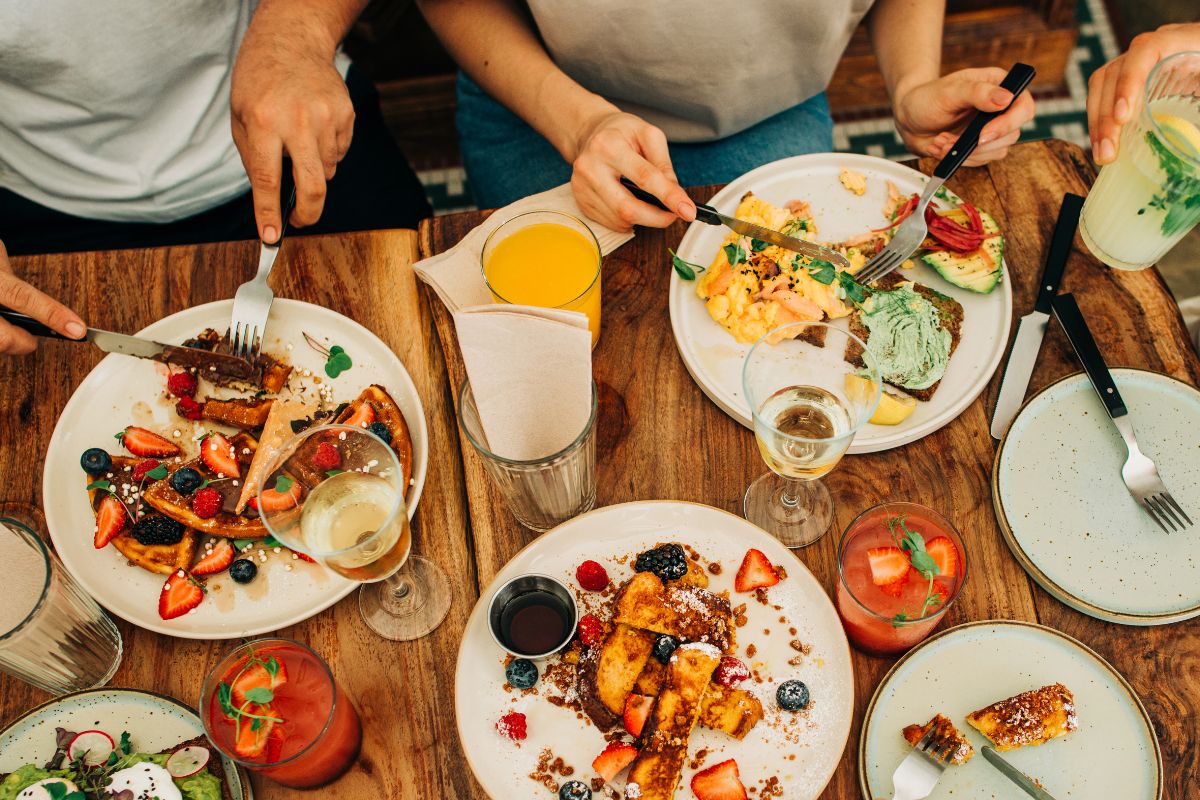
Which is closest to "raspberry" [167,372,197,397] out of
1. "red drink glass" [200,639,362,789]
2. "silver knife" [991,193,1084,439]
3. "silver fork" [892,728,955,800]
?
"red drink glass" [200,639,362,789]

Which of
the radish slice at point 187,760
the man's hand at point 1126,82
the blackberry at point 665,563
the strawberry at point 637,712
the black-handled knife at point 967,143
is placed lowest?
the radish slice at point 187,760

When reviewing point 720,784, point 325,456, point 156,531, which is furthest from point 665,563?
point 156,531

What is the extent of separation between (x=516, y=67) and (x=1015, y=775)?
5.75 ft

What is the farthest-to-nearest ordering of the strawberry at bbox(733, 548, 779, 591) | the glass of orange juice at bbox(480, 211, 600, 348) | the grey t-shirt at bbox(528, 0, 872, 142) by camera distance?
the grey t-shirt at bbox(528, 0, 872, 142) → the glass of orange juice at bbox(480, 211, 600, 348) → the strawberry at bbox(733, 548, 779, 591)

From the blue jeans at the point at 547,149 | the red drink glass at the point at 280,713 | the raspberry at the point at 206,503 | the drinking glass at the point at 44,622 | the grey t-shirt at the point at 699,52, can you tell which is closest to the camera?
the red drink glass at the point at 280,713

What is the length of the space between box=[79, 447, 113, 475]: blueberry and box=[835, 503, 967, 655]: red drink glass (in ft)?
4.47

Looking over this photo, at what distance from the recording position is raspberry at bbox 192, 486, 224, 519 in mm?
1564

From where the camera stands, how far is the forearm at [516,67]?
6.35ft

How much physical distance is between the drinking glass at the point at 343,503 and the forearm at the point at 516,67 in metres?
0.92

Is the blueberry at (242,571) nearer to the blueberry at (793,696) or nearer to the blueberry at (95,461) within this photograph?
the blueberry at (95,461)

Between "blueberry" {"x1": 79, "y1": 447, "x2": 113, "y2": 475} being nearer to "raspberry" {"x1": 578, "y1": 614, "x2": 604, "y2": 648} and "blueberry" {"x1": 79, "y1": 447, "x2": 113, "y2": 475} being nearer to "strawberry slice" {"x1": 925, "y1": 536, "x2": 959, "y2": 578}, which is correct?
"raspberry" {"x1": 578, "y1": 614, "x2": 604, "y2": 648}

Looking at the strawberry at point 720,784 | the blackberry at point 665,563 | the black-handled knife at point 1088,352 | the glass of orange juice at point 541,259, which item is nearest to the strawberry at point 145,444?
the glass of orange juice at point 541,259

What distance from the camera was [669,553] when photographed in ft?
4.80

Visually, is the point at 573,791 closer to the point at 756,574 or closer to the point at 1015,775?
the point at 756,574
